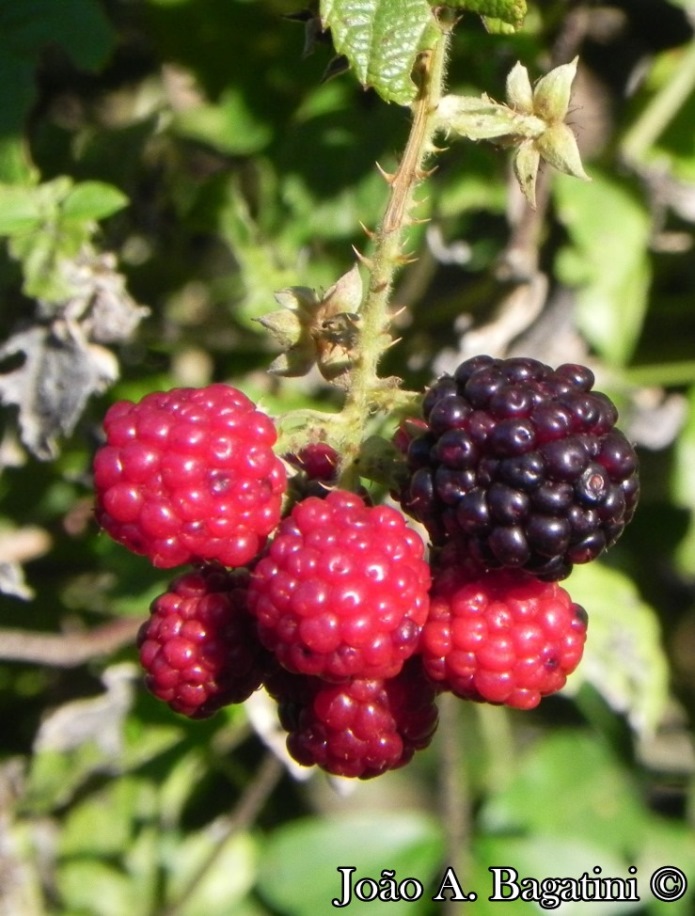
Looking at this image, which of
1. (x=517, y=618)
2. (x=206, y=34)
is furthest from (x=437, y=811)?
(x=206, y=34)

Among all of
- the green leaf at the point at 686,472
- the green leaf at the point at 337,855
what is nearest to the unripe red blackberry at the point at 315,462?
the green leaf at the point at 686,472

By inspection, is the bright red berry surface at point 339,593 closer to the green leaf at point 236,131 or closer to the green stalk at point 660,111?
the green leaf at point 236,131

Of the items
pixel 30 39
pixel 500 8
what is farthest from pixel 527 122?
pixel 30 39

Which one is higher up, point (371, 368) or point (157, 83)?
point (371, 368)

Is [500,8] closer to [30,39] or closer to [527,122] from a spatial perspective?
[527,122]

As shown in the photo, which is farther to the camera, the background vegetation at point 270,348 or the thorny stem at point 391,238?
the background vegetation at point 270,348

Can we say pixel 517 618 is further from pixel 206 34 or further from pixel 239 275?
pixel 206 34
